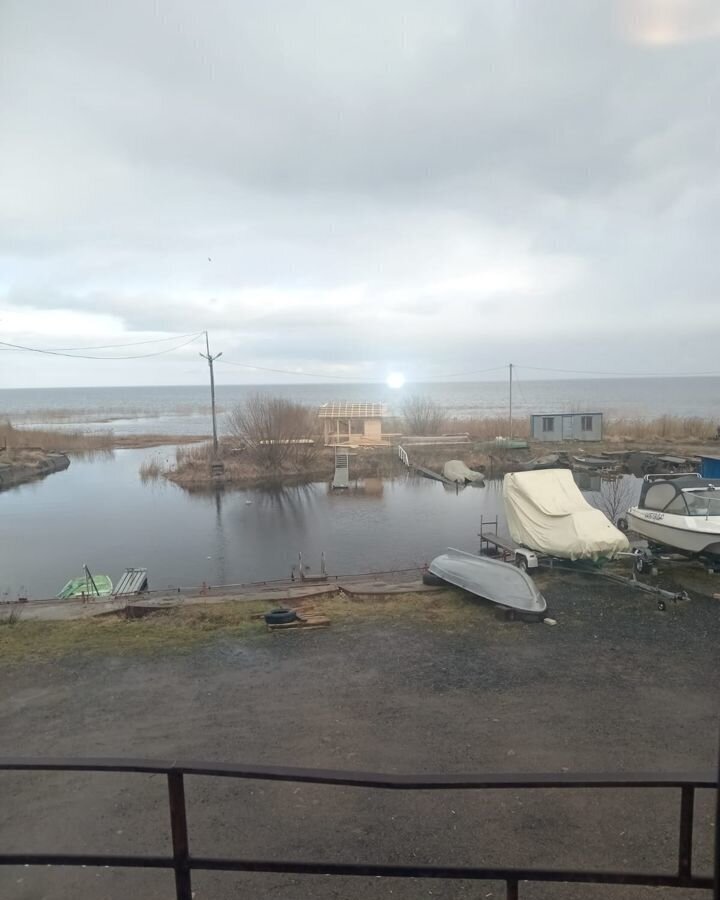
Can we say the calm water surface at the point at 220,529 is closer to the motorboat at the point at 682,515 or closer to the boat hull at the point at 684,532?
the motorboat at the point at 682,515

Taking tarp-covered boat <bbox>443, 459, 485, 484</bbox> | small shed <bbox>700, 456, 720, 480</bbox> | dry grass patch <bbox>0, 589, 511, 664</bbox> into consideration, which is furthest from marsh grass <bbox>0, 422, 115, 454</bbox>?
small shed <bbox>700, 456, 720, 480</bbox>

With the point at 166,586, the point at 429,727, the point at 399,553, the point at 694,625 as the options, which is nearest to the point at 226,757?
the point at 429,727

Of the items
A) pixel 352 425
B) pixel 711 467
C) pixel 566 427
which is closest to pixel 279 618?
pixel 711 467

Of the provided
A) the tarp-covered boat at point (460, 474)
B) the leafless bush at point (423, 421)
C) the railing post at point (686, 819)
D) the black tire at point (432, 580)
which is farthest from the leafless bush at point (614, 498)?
the leafless bush at point (423, 421)

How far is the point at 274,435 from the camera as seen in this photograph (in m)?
43.5

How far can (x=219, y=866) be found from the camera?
7.82ft

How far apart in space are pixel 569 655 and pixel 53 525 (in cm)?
2631

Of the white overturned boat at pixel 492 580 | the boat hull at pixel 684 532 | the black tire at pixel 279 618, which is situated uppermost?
the boat hull at pixel 684 532

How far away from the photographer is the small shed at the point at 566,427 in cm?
4950

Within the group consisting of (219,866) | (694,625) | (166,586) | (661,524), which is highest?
(219,866)

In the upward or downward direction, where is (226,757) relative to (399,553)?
upward

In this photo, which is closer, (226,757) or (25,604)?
(226,757)

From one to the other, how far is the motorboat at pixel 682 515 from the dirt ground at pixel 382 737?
2.11 m

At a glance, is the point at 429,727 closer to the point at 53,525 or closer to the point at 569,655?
the point at 569,655
